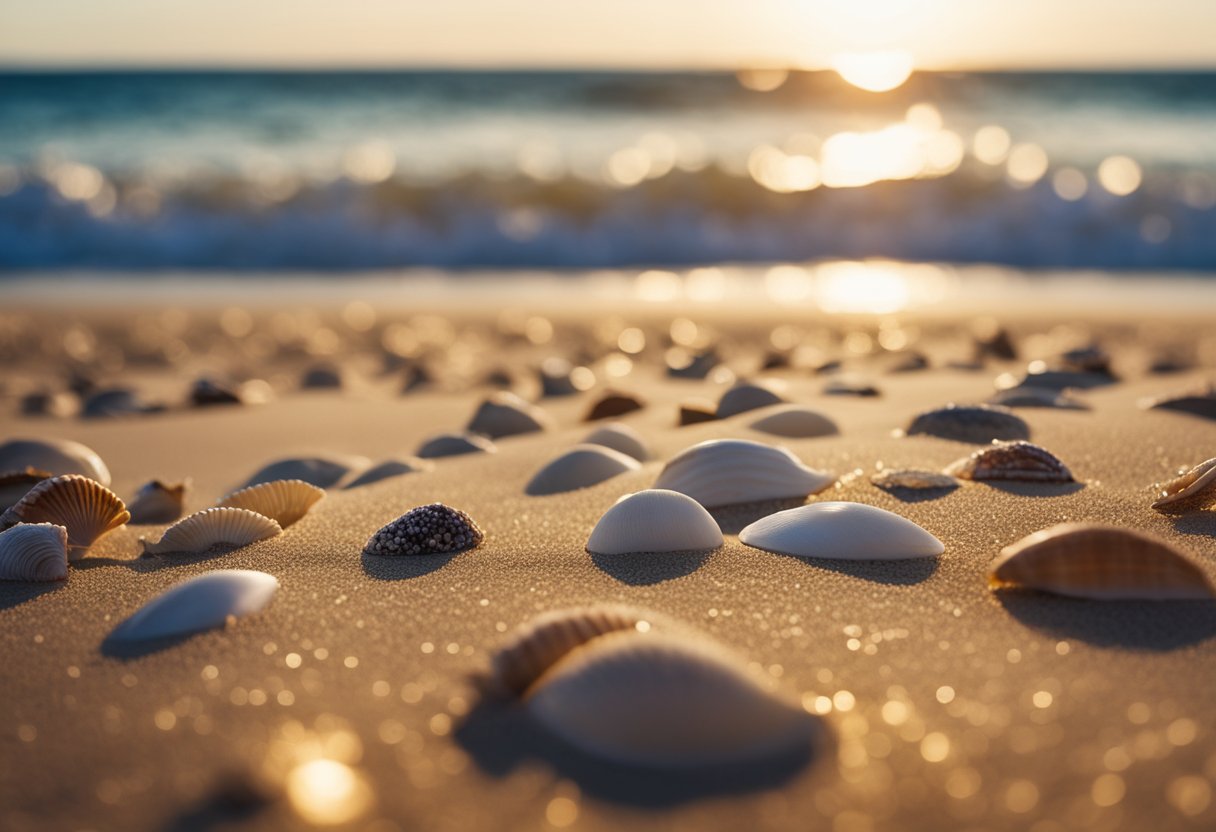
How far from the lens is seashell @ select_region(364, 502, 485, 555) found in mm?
1778

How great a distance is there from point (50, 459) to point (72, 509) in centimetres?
80

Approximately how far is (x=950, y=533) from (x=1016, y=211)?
30.5 ft

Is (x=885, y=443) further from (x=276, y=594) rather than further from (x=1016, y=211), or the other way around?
(x=1016, y=211)

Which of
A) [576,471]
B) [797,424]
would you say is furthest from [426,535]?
[797,424]

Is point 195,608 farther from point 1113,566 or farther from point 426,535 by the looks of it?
point 1113,566

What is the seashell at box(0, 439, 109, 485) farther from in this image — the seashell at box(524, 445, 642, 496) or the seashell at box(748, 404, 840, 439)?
the seashell at box(748, 404, 840, 439)

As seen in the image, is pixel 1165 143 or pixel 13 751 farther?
pixel 1165 143

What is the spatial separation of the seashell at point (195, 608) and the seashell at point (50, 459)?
122cm

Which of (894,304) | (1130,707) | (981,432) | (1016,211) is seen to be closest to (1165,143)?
(1016,211)

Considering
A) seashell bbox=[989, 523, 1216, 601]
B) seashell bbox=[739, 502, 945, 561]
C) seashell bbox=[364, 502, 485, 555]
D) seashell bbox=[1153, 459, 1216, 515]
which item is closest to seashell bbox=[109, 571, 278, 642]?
seashell bbox=[364, 502, 485, 555]

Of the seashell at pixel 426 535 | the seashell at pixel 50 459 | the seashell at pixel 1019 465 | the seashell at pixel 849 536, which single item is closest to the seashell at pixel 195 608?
the seashell at pixel 426 535

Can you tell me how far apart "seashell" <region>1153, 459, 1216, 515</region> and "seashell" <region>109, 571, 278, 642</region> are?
156 cm

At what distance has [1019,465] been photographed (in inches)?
81.8

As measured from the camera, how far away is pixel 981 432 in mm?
2479
